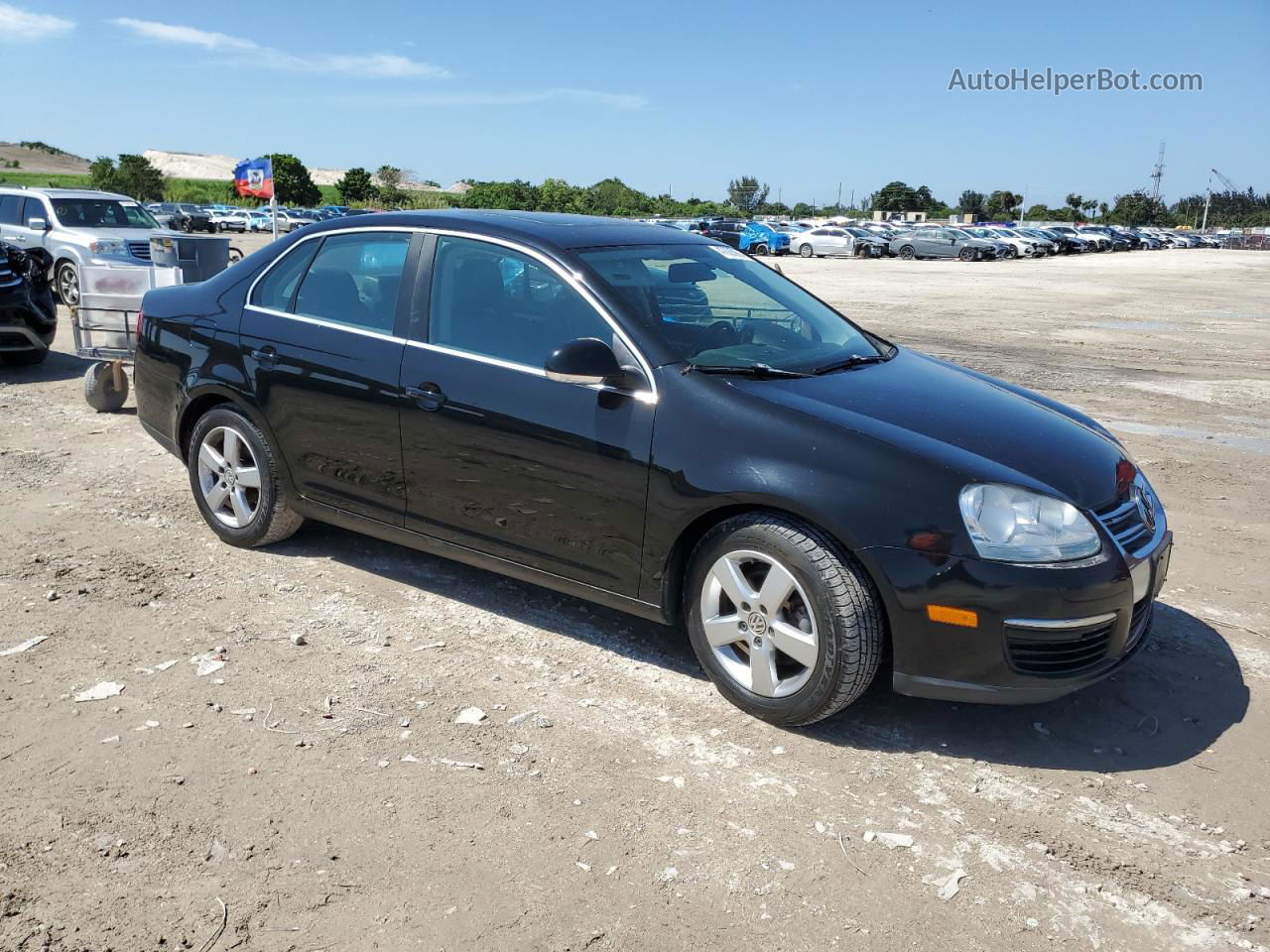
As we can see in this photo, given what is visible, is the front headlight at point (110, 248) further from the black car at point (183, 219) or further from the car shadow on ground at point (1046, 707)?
the black car at point (183, 219)

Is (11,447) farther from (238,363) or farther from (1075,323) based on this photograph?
(1075,323)

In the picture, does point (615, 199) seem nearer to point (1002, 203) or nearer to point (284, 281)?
point (1002, 203)

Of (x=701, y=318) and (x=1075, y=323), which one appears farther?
(x=1075, y=323)

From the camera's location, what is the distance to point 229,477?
5332 millimetres

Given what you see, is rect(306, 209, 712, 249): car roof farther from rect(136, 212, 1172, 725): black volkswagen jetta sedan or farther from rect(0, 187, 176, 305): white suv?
rect(0, 187, 176, 305): white suv

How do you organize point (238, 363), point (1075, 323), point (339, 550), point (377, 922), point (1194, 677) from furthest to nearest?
point (1075, 323), point (339, 550), point (238, 363), point (1194, 677), point (377, 922)

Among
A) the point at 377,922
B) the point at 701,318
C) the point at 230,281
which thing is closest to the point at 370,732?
the point at 377,922

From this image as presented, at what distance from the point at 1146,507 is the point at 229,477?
4105 millimetres

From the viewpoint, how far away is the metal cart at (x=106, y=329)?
8391 mm

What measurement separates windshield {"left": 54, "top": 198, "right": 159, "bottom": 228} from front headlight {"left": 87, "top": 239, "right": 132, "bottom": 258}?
2.86ft

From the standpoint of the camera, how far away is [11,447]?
745 centimetres

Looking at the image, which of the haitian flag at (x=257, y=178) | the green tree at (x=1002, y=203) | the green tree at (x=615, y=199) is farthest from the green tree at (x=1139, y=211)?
the haitian flag at (x=257, y=178)

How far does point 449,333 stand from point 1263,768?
3.37 m

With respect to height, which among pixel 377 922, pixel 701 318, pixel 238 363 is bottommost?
pixel 377 922
